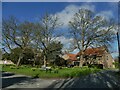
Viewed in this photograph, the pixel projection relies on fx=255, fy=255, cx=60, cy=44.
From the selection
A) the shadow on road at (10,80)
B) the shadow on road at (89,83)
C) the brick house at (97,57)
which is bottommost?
the shadow on road at (89,83)

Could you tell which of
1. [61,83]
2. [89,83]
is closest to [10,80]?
[61,83]

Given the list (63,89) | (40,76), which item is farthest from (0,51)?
(63,89)

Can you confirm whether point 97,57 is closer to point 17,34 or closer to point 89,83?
point 17,34

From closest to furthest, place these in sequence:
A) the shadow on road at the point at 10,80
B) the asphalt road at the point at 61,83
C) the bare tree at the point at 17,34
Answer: the asphalt road at the point at 61,83, the shadow on road at the point at 10,80, the bare tree at the point at 17,34

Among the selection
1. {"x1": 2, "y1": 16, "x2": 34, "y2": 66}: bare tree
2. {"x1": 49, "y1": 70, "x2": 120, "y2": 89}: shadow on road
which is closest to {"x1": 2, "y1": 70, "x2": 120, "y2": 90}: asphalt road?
{"x1": 49, "y1": 70, "x2": 120, "y2": 89}: shadow on road

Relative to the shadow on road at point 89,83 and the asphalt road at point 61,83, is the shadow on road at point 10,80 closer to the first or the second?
the asphalt road at point 61,83

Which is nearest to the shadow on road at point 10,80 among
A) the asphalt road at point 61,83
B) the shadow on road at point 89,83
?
the asphalt road at point 61,83

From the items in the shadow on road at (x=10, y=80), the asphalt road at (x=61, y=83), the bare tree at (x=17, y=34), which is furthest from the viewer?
the bare tree at (x=17, y=34)

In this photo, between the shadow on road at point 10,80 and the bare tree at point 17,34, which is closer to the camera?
the shadow on road at point 10,80

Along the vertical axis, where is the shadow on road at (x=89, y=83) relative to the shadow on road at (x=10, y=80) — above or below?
below

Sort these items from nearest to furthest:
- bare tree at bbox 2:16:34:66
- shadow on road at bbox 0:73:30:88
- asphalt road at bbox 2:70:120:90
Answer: asphalt road at bbox 2:70:120:90 → shadow on road at bbox 0:73:30:88 → bare tree at bbox 2:16:34:66

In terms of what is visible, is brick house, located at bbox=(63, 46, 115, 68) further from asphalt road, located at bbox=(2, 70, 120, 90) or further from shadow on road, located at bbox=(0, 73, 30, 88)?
asphalt road, located at bbox=(2, 70, 120, 90)

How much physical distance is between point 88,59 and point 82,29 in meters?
19.4

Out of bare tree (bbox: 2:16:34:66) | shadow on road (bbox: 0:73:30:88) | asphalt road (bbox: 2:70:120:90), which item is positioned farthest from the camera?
bare tree (bbox: 2:16:34:66)
